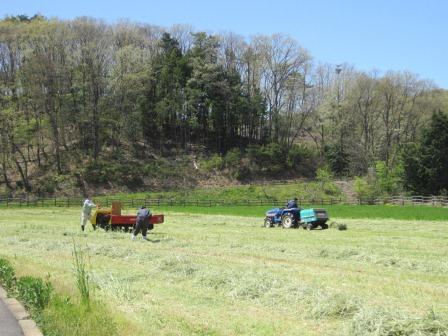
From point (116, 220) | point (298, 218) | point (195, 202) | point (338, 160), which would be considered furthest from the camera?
point (338, 160)

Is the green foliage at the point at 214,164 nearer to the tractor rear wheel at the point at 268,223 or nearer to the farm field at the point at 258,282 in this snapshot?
the tractor rear wheel at the point at 268,223

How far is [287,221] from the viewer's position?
1198 inches

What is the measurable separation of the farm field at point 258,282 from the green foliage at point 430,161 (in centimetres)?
3918

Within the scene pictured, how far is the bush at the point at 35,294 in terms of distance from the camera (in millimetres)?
9953

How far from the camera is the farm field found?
8.19 m

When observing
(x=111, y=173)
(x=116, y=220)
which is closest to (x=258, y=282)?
(x=116, y=220)

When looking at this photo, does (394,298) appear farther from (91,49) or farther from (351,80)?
(351,80)

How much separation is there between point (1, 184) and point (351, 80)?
53453 millimetres

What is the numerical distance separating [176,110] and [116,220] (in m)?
57.6

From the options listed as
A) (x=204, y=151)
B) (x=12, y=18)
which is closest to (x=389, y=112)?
(x=204, y=151)

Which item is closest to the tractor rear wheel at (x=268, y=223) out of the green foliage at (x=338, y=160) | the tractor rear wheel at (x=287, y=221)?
the tractor rear wheel at (x=287, y=221)

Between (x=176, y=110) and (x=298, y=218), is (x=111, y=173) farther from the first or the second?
(x=298, y=218)

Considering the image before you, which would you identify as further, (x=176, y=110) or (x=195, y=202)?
(x=176, y=110)

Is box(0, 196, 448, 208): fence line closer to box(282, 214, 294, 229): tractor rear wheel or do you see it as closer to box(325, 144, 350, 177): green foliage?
box(325, 144, 350, 177): green foliage
